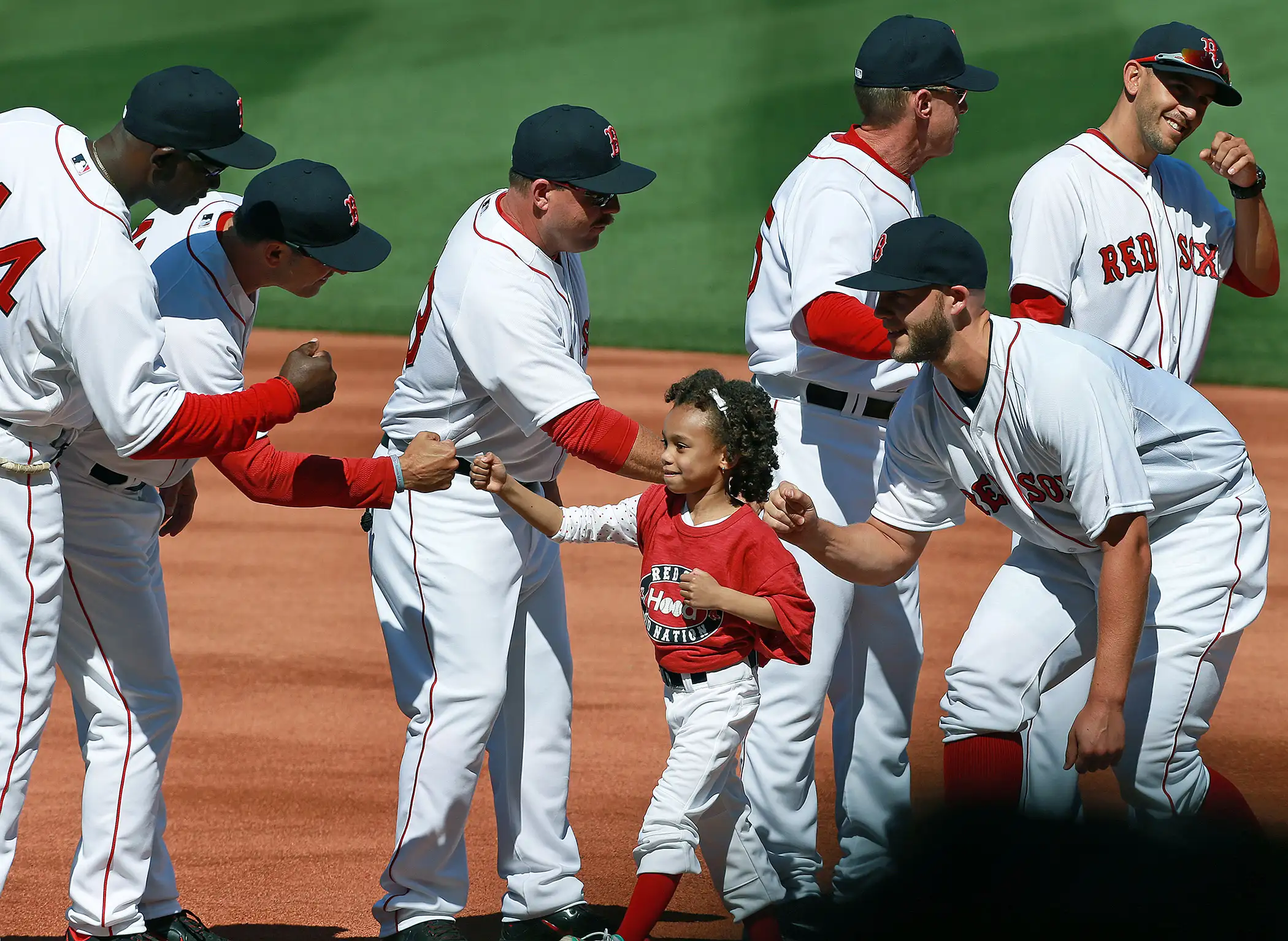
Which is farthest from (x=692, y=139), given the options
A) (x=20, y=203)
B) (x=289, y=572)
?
(x=20, y=203)

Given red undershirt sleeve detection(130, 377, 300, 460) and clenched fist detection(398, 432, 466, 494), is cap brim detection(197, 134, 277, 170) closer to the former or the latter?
red undershirt sleeve detection(130, 377, 300, 460)

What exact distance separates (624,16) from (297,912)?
1657cm

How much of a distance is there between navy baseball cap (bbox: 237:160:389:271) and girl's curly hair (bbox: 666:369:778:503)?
0.84 metres

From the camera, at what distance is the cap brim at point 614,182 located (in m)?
3.77

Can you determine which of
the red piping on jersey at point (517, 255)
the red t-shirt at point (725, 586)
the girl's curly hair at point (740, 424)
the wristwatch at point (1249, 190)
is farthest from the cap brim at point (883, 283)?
the wristwatch at point (1249, 190)

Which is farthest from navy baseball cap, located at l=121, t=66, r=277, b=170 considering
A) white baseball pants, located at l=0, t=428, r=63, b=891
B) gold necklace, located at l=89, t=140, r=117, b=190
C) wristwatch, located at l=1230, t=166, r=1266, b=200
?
wristwatch, located at l=1230, t=166, r=1266, b=200

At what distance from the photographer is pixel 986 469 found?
11.8 feet

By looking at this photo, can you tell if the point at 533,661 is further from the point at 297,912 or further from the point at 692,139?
the point at 692,139

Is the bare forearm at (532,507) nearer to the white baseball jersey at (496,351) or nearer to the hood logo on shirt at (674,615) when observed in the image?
A: the white baseball jersey at (496,351)

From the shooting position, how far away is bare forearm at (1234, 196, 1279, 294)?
14.3ft

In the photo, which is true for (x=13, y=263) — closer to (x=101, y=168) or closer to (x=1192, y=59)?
(x=101, y=168)

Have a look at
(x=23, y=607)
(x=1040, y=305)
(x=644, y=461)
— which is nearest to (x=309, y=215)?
(x=644, y=461)

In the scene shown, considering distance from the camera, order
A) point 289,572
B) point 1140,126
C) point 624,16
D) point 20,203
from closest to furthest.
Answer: point 20,203, point 1140,126, point 289,572, point 624,16

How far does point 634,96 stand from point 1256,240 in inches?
578
